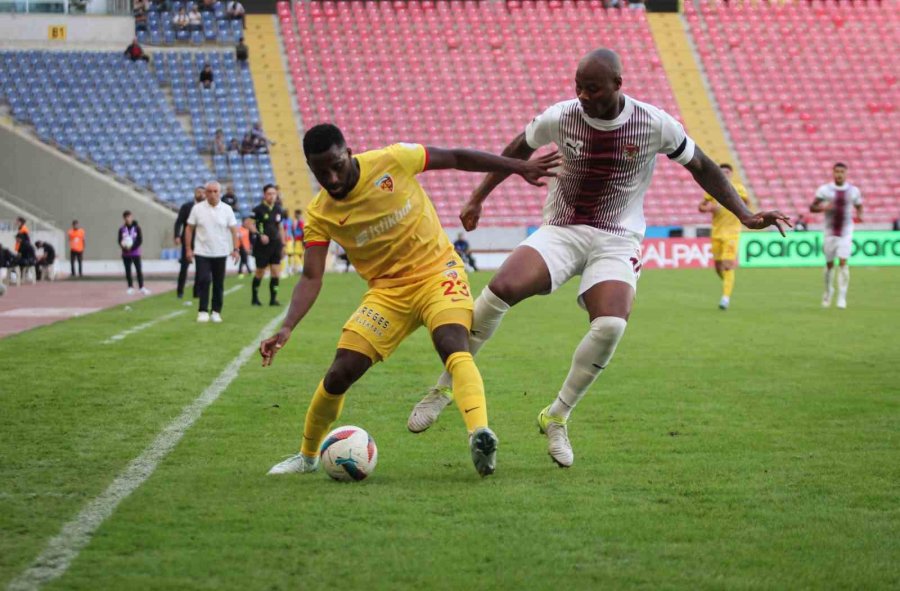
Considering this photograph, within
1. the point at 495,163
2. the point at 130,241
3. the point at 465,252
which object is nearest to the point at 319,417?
the point at 495,163

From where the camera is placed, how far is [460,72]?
45.0 m

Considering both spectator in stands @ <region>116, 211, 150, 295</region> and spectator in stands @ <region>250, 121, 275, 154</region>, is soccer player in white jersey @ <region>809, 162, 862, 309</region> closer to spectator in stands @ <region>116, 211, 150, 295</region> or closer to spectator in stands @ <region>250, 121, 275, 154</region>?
spectator in stands @ <region>116, 211, 150, 295</region>

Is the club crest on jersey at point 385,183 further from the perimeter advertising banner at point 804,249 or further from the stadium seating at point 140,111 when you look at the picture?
the stadium seating at point 140,111

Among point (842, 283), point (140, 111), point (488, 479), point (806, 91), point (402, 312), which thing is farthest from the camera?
point (806, 91)

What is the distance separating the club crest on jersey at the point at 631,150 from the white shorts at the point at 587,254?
453 millimetres

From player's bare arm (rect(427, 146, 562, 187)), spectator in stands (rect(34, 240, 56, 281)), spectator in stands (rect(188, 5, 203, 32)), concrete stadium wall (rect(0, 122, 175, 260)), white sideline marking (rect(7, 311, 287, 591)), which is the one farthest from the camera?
spectator in stands (rect(188, 5, 203, 32))

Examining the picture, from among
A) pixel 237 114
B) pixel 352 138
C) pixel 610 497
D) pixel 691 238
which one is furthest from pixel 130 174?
pixel 610 497

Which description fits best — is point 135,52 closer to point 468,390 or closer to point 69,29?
point 69,29

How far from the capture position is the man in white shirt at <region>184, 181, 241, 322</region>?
682 inches

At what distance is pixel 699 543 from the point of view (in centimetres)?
477

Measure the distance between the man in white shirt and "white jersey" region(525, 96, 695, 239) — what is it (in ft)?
35.7

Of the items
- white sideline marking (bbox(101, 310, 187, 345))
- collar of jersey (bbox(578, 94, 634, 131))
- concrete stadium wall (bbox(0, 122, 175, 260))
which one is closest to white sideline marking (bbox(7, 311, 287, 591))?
collar of jersey (bbox(578, 94, 634, 131))

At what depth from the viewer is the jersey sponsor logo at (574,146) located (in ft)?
22.6

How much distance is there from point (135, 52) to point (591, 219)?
1480 inches
